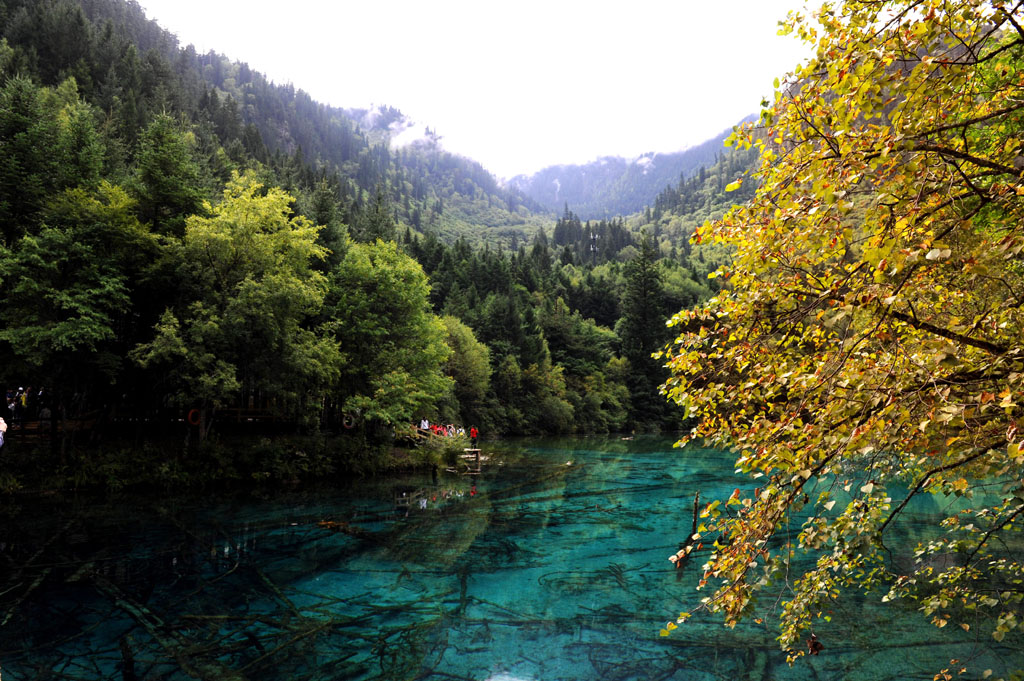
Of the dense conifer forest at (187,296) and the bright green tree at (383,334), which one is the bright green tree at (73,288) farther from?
the bright green tree at (383,334)

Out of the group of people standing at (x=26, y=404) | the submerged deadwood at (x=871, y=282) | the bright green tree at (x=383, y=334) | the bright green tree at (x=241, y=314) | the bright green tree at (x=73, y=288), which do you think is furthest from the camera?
the bright green tree at (x=383, y=334)

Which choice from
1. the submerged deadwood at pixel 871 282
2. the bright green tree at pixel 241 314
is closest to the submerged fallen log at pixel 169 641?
the submerged deadwood at pixel 871 282

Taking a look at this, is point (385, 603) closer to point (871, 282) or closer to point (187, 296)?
point (871, 282)

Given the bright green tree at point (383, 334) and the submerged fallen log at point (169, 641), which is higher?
Result: the bright green tree at point (383, 334)

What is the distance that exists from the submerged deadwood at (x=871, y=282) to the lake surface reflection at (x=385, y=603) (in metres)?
6.80

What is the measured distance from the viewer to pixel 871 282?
393 centimetres

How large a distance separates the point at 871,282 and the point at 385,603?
12301 millimetres

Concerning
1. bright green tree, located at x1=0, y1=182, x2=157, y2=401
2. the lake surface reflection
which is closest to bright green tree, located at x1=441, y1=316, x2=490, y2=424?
bright green tree, located at x1=0, y1=182, x2=157, y2=401

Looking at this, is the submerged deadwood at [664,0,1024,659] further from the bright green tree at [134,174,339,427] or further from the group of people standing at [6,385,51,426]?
the group of people standing at [6,385,51,426]

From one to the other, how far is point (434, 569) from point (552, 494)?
42.4ft

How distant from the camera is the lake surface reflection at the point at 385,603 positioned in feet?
32.5

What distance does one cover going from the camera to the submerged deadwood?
316cm

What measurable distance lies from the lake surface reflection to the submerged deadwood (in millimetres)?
6798

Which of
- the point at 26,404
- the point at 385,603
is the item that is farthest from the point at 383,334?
the point at 385,603
